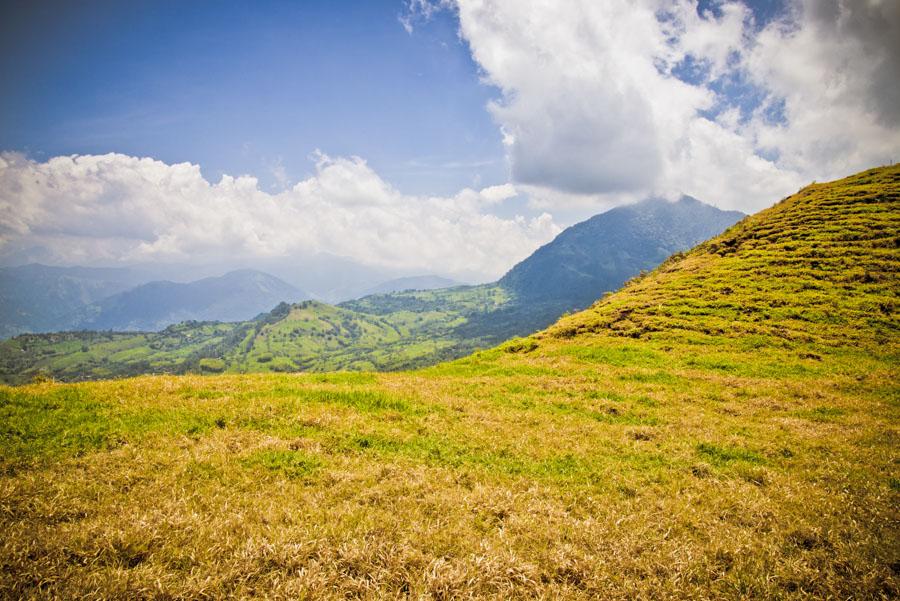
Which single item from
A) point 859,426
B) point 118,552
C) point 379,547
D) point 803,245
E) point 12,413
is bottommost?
point 859,426

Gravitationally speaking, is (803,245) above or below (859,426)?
above

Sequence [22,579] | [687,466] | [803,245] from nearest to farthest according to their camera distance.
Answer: [22,579] → [687,466] → [803,245]

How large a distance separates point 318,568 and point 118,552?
11.2ft

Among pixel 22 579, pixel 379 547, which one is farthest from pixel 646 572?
pixel 22 579

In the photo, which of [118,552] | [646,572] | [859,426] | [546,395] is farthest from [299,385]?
[859,426]

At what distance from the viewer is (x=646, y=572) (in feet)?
24.0

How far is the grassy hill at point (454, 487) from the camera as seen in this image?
6.75m

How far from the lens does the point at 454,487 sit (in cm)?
1041

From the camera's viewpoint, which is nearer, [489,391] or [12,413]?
[12,413]

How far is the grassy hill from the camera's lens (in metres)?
6.75

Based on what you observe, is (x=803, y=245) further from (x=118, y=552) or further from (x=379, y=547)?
(x=118, y=552)

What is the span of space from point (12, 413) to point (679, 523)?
1853cm

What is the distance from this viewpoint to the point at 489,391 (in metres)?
20.7

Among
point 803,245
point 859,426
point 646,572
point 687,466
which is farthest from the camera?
point 803,245
